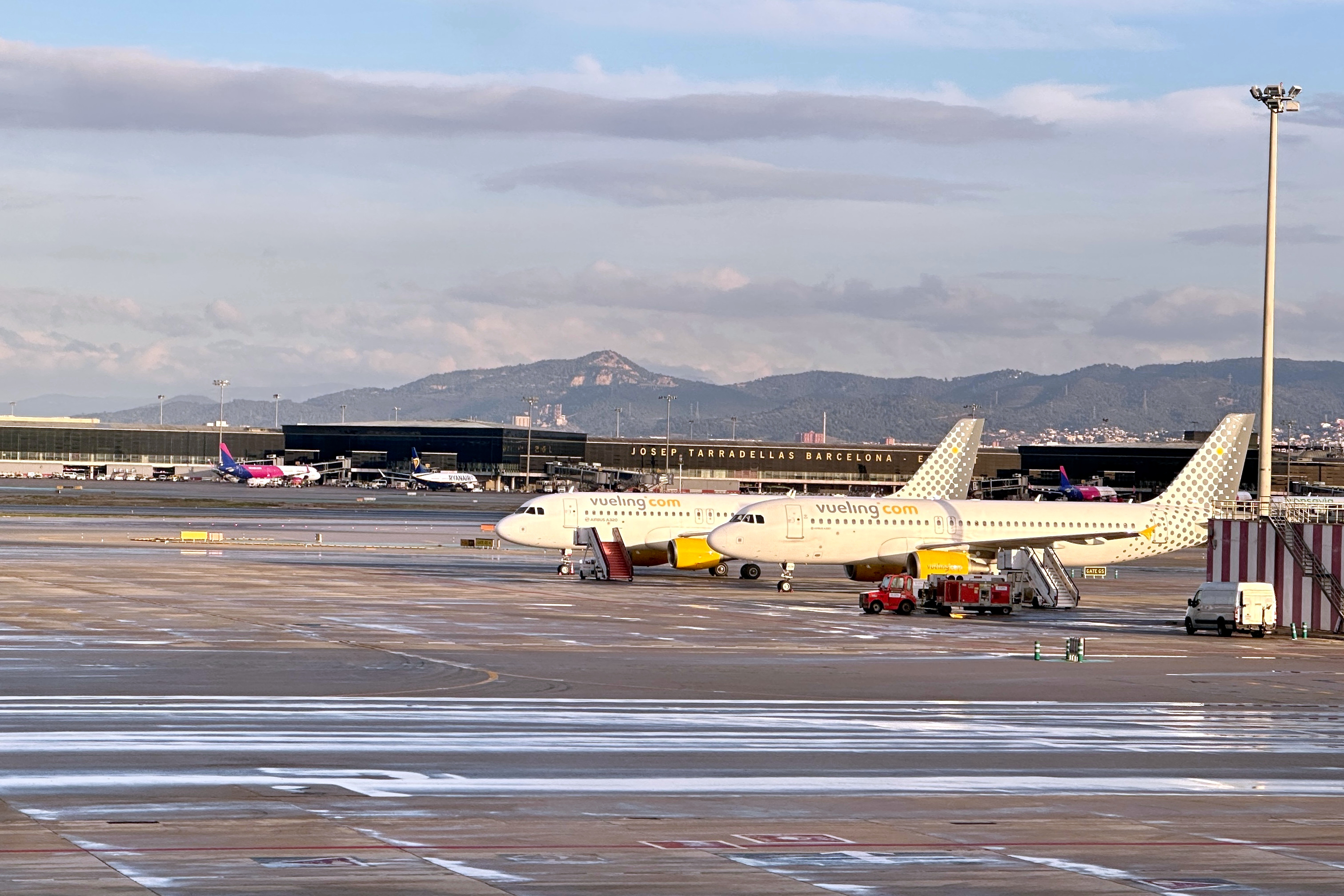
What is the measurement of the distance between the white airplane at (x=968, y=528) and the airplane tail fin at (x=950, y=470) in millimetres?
10996

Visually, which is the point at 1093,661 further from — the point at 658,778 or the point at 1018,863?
the point at 1018,863

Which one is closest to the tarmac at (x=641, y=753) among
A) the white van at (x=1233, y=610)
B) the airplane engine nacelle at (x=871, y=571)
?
the white van at (x=1233, y=610)

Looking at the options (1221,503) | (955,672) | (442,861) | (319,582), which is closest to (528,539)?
(319,582)

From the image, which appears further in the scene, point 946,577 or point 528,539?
point 528,539

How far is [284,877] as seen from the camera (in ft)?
47.4

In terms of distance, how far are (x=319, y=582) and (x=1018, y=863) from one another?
48.0m

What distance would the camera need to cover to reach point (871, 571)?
6794 centimetres

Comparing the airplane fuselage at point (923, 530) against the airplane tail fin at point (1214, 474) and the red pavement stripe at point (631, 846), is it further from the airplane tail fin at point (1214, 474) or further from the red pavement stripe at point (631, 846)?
the red pavement stripe at point (631, 846)

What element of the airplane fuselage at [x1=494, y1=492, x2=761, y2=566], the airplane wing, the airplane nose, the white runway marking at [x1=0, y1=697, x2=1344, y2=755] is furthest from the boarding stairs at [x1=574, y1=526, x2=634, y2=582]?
the white runway marking at [x1=0, y1=697, x2=1344, y2=755]

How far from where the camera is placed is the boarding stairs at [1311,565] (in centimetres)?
5094

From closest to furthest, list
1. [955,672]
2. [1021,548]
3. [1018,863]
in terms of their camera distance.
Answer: [1018,863], [955,672], [1021,548]

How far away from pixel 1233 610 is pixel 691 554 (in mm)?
26738

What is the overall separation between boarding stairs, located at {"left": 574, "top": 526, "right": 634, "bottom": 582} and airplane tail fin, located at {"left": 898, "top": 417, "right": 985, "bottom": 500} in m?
22.3

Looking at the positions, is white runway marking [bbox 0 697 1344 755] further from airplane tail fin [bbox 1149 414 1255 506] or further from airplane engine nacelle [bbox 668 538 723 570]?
airplane tail fin [bbox 1149 414 1255 506]
